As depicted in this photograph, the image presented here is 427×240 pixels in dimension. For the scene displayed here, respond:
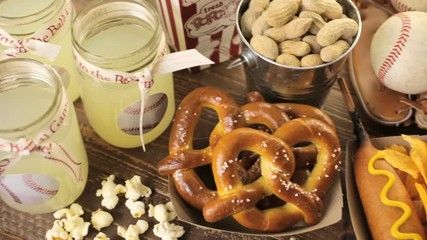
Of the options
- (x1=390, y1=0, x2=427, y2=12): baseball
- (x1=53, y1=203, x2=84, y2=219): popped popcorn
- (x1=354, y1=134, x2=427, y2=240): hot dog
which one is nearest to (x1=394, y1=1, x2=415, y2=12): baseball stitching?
(x1=390, y1=0, x2=427, y2=12): baseball

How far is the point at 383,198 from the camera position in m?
0.68

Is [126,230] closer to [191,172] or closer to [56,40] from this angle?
[191,172]

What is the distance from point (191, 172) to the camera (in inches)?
27.6

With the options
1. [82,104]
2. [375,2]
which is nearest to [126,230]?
[82,104]

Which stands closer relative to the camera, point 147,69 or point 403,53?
point 147,69

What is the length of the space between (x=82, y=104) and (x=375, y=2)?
0.53 metres

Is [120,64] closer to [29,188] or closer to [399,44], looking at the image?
[29,188]

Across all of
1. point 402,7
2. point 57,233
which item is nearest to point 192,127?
point 57,233

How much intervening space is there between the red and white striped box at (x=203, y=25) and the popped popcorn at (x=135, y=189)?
22 centimetres

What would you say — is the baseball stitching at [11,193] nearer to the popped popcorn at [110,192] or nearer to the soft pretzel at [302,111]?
the popped popcorn at [110,192]

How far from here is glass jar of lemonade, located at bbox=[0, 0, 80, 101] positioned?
0.69 m

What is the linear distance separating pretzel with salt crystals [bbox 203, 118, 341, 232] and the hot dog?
0.18 feet

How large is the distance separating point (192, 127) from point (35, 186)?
21 cm

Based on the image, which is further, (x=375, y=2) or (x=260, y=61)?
(x=375, y=2)
